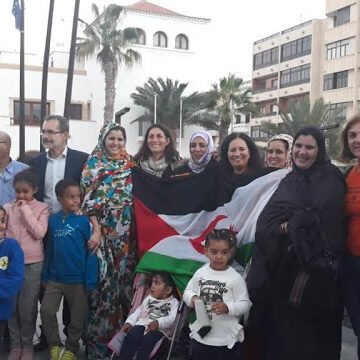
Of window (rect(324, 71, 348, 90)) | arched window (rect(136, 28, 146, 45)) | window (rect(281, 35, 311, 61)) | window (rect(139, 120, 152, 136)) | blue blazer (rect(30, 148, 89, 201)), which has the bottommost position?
blue blazer (rect(30, 148, 89, 201))

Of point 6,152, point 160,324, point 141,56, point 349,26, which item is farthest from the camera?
point 349,26

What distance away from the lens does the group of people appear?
371cm

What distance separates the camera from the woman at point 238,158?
16.1ft

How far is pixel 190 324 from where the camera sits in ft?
14.0

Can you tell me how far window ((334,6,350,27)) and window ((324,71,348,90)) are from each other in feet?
15.0

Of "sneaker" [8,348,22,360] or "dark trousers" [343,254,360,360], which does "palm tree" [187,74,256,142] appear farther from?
"dark trousers" [343,254,360,360]

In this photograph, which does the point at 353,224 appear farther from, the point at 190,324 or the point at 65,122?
the point at 65,122

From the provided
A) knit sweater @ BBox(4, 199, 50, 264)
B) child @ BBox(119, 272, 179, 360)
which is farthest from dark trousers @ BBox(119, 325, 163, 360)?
knit sweater @ BBox(4, 199, 50, 264)

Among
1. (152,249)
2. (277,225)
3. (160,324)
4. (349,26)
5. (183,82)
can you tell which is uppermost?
(349,26)

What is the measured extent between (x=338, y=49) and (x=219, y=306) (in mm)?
51188

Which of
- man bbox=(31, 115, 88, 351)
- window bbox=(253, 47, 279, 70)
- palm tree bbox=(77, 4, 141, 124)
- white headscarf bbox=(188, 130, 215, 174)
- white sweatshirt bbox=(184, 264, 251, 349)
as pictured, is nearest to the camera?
white sweatshirt bbox=(184, 264, 251, 349)

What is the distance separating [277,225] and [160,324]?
3.98 ft

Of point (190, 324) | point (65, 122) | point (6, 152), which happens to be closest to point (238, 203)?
point (190, 324)

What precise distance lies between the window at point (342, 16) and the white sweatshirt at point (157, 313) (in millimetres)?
50315
